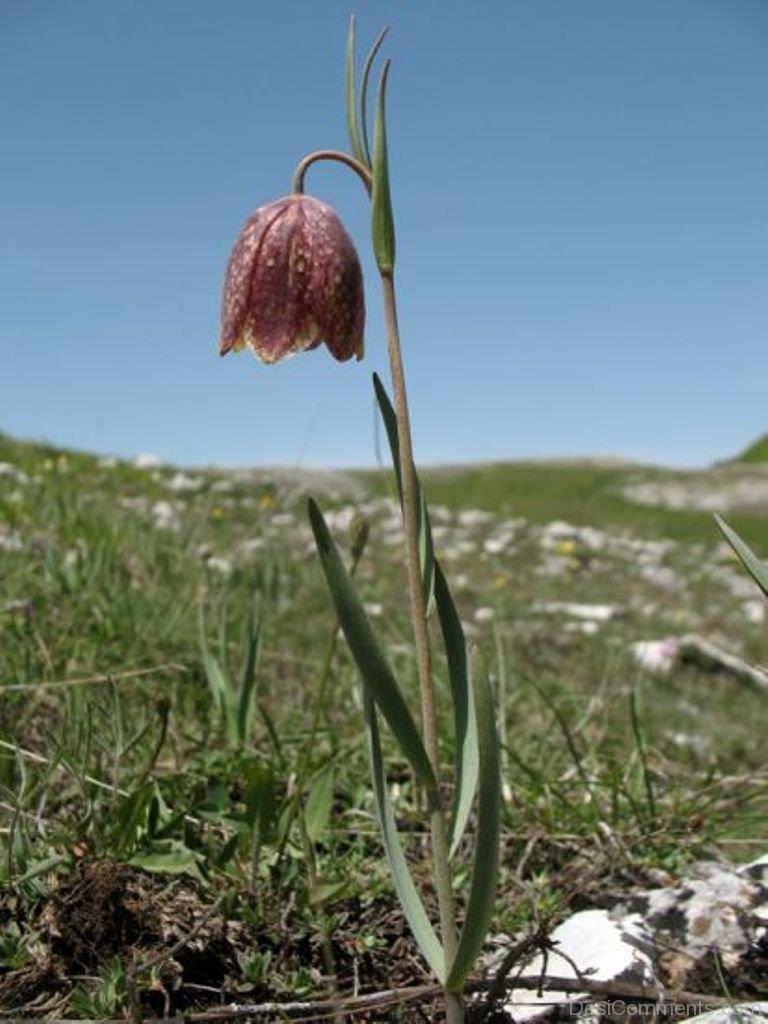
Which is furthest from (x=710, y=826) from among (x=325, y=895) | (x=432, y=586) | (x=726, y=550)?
(x=726, y=550)

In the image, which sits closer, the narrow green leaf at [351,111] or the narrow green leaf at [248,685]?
the narrow green leaf at [351,111]

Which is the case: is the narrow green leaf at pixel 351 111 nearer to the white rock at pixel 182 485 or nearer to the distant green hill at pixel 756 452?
the white rock at pixel 182 485

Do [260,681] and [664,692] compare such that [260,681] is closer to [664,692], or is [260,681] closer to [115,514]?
[115,514]

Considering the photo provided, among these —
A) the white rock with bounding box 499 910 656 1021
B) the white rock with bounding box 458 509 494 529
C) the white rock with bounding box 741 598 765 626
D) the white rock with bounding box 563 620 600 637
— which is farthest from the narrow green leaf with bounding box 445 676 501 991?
the white rock with bounding box 458 509 494 529

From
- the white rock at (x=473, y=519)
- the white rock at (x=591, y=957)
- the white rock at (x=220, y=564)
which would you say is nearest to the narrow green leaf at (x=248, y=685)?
the white rock at (x=591, y=957)

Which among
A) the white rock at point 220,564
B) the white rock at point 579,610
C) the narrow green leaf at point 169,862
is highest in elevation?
the white rock at point 220,564
